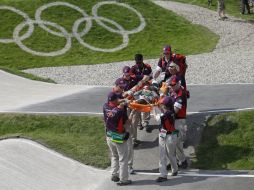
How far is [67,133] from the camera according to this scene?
1698 centimetres

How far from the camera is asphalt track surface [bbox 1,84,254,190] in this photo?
41.9 feet

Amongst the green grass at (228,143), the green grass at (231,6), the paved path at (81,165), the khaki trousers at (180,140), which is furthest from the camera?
the green grass at (231,6)

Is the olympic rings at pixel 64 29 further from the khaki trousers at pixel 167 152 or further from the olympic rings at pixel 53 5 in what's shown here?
the khaki trousers at pixel 167 152

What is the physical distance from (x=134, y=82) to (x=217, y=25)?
22.1 m

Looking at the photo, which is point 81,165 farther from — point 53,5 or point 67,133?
point 53,5

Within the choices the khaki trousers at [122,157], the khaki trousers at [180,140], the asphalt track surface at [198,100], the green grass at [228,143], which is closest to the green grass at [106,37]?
the asphalt track surface at [198,100]

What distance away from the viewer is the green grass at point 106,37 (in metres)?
30.9

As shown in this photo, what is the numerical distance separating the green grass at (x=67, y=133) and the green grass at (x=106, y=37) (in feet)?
40.3

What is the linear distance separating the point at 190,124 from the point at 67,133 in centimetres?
422

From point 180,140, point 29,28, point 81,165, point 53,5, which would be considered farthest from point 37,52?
point 180,140

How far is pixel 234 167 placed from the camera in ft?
45.0

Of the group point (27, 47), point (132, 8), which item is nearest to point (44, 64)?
point (27, 47)

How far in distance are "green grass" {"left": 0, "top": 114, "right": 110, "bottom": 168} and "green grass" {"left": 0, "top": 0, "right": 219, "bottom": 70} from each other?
40.3 feet

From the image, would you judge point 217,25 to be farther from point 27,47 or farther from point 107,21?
point 27,47
